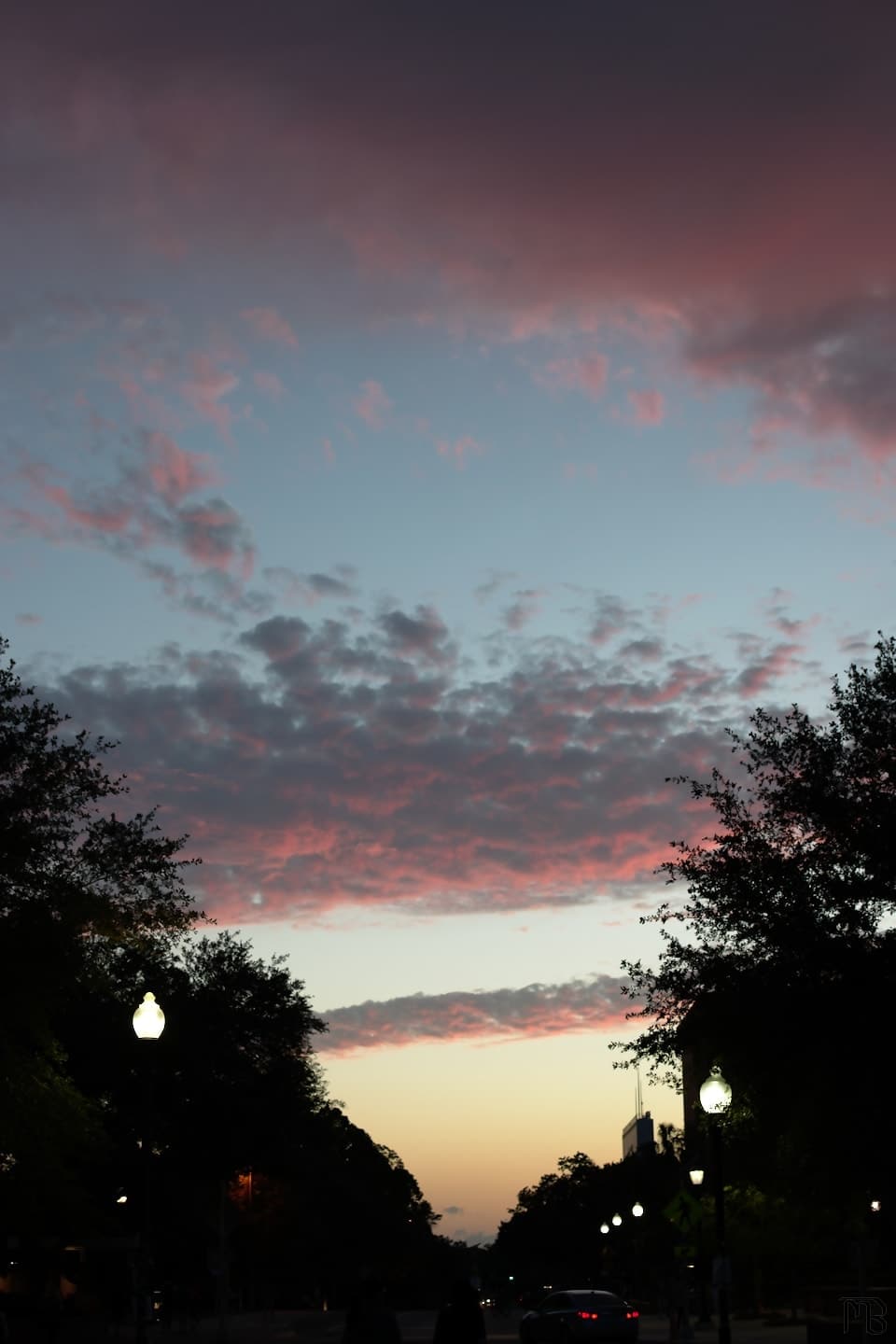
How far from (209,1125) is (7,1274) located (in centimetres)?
1368

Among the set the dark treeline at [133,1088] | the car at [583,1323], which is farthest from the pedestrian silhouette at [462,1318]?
the car at [583,1323]

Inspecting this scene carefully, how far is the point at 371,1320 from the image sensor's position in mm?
15312

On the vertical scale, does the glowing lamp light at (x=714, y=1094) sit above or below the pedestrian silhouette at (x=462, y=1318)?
above

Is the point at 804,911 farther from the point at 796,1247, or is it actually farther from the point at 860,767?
the point at 796,1247

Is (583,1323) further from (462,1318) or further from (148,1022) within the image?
(462,1318)

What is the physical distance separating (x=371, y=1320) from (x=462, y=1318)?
10.2 ft

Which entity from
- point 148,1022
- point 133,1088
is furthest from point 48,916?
point 133,1088

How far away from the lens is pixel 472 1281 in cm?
1884

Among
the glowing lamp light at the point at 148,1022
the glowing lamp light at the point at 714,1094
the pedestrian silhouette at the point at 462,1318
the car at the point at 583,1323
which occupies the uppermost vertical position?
the glowing lamp light at the point at 148,1022

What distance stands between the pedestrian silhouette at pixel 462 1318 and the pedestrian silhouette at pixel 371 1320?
7.68 feet

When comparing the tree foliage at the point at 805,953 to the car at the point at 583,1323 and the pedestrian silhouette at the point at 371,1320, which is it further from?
the pedestrian silhouette at the point at 371,1320

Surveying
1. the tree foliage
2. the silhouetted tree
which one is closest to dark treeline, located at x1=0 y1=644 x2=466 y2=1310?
the silhouetted tree

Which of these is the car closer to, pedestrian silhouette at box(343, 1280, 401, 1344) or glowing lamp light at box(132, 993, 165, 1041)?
glowing lamp light at box(132, 993, 165, 1041)

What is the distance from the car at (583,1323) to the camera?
3934cm
